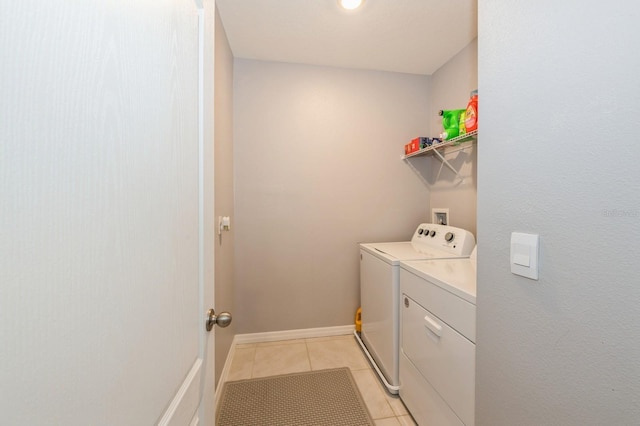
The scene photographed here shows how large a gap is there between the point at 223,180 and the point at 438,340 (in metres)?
1.66

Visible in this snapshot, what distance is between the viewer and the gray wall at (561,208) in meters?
0.50

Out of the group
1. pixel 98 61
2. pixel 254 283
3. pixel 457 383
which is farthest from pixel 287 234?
pixel 98 61

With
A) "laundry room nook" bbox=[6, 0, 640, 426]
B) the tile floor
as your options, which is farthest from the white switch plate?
the tile floor

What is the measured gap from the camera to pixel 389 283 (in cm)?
162

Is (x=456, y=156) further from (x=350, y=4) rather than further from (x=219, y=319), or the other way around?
(x=219, y=319)

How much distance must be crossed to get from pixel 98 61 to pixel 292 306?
2.26m

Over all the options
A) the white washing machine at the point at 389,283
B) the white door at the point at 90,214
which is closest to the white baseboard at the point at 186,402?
the white door at the point at 90,214

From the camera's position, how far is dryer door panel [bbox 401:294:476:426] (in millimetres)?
981

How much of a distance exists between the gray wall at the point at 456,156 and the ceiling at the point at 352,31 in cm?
12

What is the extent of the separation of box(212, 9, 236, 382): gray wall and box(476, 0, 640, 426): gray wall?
4.84 feet

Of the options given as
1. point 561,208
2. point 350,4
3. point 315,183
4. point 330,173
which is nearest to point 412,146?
point 330,173

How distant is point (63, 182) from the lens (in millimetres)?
286

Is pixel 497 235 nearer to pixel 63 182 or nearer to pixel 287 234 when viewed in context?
pixel 63 182

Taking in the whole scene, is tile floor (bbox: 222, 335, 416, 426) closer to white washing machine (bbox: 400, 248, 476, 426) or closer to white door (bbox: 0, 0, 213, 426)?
white washing machine (bbox: 400, 248, 476, 426)
